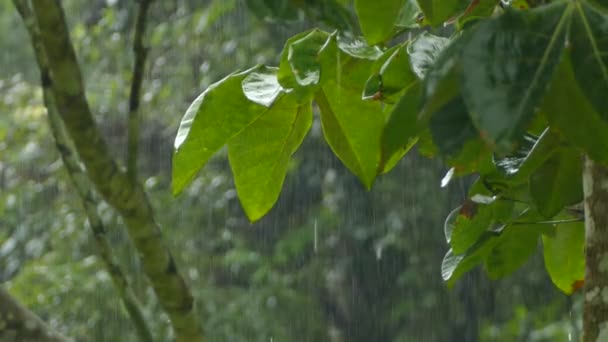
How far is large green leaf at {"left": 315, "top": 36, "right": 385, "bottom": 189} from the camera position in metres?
0.55

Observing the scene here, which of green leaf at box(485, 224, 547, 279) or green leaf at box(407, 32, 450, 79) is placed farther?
green leaf at box(485, 224, 547, 279)

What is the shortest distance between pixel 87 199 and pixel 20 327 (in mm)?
202

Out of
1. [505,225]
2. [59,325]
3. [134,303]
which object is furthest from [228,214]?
[505,225]

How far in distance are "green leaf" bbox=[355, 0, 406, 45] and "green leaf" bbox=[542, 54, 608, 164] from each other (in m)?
0.07

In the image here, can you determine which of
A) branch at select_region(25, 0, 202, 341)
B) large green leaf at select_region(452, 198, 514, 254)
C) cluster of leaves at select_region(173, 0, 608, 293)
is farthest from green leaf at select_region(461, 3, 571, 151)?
branch at select_region(25, 0, 202, 341)

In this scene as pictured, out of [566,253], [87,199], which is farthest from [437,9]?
[87,199]

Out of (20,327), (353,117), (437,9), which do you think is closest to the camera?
(437,9)

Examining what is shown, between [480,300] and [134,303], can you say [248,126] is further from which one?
[480,300]

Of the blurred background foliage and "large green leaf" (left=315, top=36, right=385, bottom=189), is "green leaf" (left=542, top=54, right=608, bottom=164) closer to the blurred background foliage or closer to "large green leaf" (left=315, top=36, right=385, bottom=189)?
"large green leaf" (left=315, top=36, right=385, bottom=189)

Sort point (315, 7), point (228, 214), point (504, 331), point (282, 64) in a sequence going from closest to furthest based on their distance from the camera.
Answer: point (315, 7) → point (282, 64) → point (504, 331) → point (228, 214)

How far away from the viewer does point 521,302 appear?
4555mm

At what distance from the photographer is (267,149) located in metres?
0.56

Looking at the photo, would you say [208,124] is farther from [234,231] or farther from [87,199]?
[234,231]

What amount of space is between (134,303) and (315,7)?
0.80m
